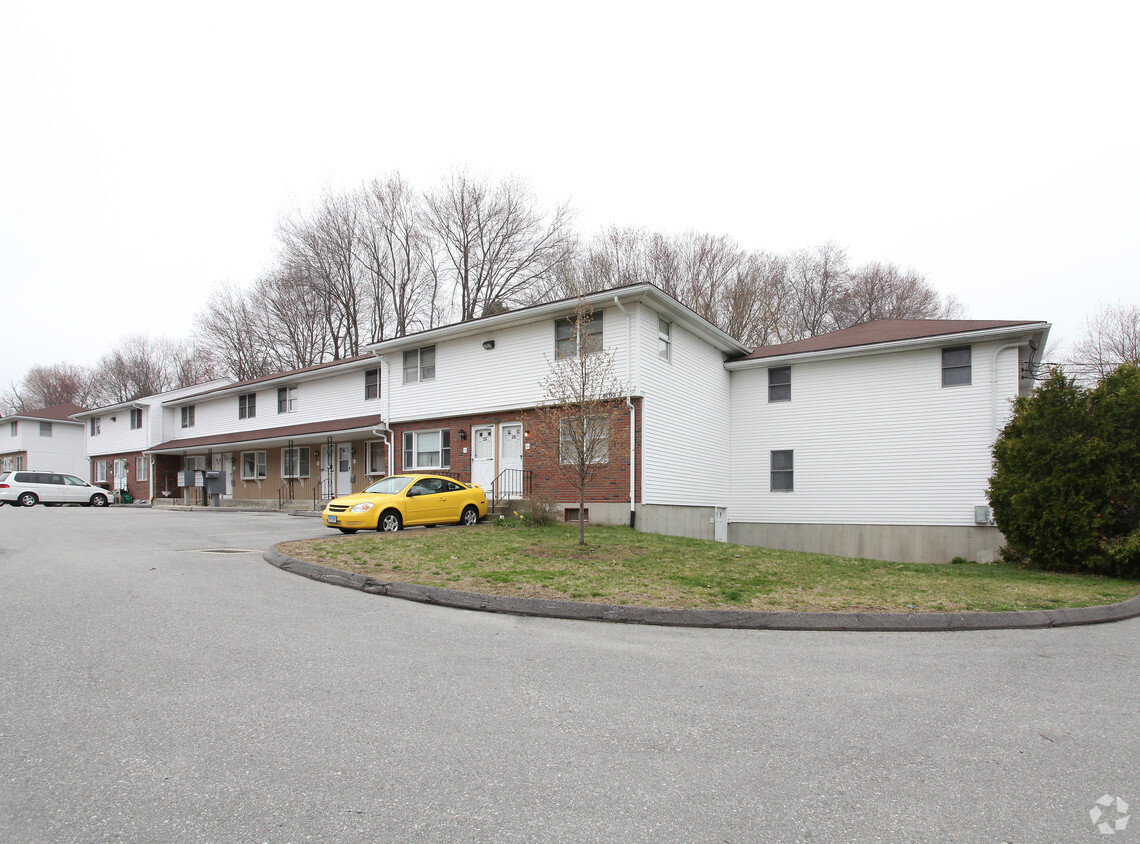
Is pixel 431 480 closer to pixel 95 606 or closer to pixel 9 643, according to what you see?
pixel 95 606

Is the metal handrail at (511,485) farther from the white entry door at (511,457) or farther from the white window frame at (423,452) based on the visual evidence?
the white window frame at (423,452)

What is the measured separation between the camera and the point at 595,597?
→ 7.80 metres

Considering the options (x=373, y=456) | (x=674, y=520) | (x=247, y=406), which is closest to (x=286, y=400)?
(x=247, y=406)

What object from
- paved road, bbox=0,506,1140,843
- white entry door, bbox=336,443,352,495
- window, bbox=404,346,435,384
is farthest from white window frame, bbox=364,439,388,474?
paved road, bbox=0,506,1140,843

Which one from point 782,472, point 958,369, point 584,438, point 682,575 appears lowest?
point 682,575

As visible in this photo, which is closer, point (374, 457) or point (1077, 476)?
point (1077, 476)

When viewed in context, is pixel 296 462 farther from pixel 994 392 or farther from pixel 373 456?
pixel 994 392

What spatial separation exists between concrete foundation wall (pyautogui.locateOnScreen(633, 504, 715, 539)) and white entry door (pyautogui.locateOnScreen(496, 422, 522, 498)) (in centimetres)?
386

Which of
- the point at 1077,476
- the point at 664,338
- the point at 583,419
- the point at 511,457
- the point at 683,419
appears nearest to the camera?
the point at 1077,476

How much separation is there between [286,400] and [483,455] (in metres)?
13.8

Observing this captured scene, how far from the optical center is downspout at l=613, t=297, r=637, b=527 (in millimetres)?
16172

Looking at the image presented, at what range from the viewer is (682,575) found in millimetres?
9445

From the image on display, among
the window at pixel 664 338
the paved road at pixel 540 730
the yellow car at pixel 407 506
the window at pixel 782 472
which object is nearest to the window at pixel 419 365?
the yellow car at pixel 407 506

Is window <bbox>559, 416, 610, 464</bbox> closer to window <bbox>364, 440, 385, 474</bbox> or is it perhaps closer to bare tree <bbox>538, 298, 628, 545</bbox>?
bare tree <bbox>538, 298, 628, 545</bbox>
